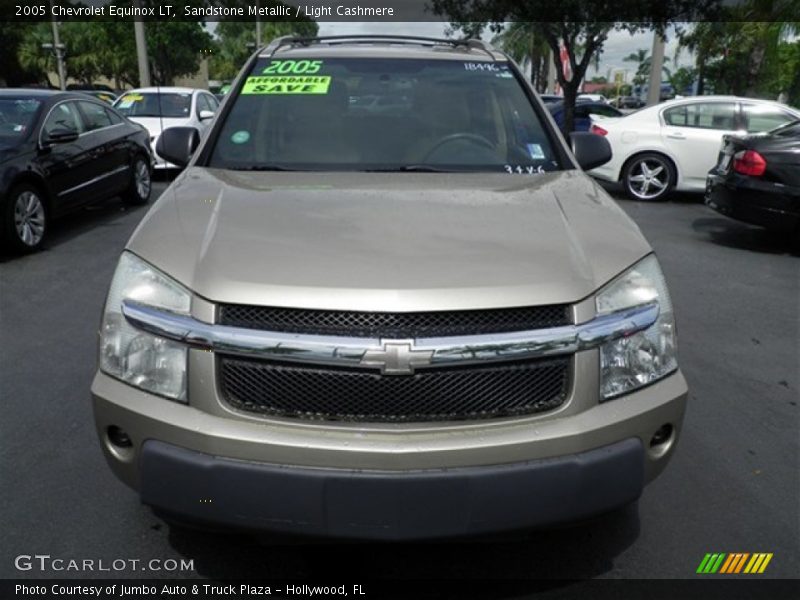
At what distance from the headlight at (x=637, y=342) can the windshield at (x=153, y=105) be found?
11601 mm

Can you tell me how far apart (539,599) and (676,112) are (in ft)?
31.5

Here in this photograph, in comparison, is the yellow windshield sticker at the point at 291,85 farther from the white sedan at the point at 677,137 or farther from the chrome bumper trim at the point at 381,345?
the white sedan at the point at 677,137

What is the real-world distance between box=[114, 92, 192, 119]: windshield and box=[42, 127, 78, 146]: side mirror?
5.07 meters

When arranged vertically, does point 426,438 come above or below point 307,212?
below

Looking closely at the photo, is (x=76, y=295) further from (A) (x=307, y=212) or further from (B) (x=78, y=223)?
(A) (x=307, y=212)

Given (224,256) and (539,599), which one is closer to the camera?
(224,256)

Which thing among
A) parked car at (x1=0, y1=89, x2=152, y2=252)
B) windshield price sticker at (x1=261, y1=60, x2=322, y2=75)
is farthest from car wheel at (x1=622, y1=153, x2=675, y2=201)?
windshield price sticker at (x1=261, y1=60, x2=322, y2=75)

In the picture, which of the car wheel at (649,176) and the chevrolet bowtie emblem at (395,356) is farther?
the car wheel at (649,176)

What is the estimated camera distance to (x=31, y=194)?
7043 mm

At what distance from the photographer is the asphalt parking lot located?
2555 millimetres

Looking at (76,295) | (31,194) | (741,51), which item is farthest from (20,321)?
(741,51)

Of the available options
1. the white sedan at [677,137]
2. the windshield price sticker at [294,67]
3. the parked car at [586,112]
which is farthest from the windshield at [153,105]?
the windshield price sticker at [294,67]

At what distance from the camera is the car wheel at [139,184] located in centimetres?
945

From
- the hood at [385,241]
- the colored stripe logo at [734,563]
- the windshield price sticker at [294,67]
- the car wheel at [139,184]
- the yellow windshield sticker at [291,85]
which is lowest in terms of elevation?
the colored stripe logo at [734,563]
